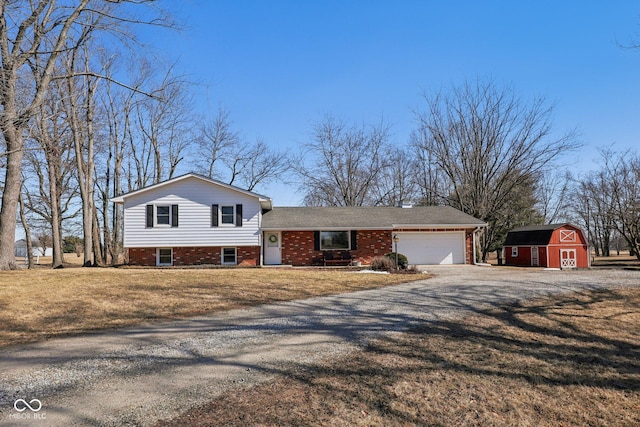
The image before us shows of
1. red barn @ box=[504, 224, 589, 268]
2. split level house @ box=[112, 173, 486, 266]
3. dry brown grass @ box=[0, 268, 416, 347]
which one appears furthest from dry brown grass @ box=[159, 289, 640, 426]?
red barn @ box=[504, 224, 589, 268]

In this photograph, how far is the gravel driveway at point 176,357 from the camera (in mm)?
3791

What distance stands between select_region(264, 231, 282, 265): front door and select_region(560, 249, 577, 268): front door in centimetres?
1670

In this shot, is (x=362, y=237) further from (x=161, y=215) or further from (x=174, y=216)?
(x=161, y=215)

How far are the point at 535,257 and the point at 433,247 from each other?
6.77 metres

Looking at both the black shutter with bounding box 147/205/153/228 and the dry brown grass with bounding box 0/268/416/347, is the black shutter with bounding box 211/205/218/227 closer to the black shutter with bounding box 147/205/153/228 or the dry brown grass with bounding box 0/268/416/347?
A: the black shutter with bounding box 147/205/153/228

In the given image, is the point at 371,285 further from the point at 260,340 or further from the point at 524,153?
the point at 524,153

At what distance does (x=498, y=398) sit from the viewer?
4258mm

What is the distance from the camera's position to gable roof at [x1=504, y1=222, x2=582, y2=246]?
2463cm

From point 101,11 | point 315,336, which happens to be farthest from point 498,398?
point 101,11

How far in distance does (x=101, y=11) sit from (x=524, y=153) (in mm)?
26509

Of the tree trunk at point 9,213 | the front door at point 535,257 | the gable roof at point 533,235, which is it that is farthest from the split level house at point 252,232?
the tree trunk at point 9,213

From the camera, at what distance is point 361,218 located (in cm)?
2384

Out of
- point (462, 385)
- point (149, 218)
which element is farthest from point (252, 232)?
point (462, 385)

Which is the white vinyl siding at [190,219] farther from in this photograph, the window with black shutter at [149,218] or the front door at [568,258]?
the front door at [568,258]
